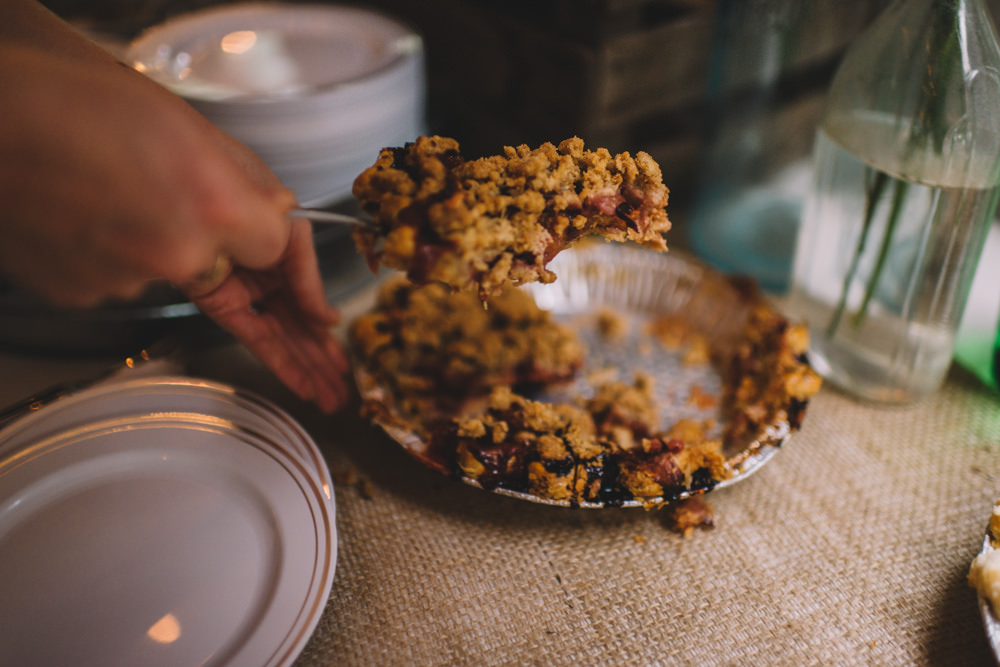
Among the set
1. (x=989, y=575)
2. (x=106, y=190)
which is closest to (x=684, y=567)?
(x=989, y=575)

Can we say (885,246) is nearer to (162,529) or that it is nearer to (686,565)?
(686,565)

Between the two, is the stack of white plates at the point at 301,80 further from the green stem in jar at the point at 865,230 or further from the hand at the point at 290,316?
the green stem in jar at the point at 865,230

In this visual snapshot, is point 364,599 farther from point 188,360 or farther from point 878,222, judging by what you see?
point 878,222

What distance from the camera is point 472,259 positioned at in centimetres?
54

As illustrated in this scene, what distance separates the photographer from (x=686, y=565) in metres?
0.63

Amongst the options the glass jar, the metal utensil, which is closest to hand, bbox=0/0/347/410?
the metal utensil

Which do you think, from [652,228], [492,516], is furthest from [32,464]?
[652,228]

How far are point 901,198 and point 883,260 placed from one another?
71mm

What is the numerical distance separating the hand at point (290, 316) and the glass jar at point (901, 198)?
0.61 metres

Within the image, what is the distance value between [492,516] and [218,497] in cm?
26

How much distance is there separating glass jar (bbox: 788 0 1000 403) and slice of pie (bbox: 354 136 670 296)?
296 millimetres

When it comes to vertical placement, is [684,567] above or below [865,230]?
Result: below

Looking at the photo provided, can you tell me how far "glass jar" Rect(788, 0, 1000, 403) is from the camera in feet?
2.08

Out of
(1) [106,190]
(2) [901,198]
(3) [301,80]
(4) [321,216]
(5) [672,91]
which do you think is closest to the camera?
(1) [106,190]
